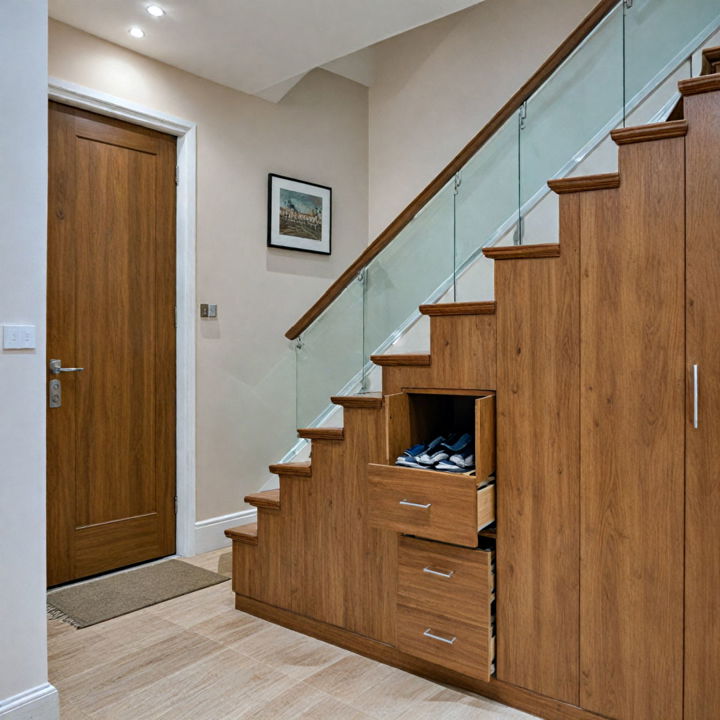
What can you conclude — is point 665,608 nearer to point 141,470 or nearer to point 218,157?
point 141,470

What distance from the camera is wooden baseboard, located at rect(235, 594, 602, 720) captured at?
1938 millimetres

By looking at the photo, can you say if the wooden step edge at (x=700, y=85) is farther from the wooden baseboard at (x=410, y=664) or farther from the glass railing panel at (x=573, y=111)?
the wooden baseboard at (x=410, y=664)

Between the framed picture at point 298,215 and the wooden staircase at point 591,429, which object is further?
the framed picture at point 298,215

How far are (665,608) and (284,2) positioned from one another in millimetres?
2796

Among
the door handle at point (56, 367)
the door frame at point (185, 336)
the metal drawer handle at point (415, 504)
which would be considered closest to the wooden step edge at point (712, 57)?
the metal drawer handle at point (415, 504)

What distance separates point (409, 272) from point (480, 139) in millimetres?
604

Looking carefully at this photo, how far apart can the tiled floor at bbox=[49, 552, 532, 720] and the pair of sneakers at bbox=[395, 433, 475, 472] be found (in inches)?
30.9

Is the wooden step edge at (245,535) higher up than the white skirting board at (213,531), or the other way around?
the wooden step edge at (245,535)

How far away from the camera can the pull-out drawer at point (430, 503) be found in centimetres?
192

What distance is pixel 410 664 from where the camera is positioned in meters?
2.26

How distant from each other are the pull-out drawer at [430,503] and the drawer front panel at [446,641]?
1.03 ft

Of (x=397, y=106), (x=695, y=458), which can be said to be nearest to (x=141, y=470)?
(x=695, y=458)

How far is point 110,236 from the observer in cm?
328

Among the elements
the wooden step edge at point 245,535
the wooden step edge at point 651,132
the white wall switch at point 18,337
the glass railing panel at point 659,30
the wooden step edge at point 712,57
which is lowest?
the wooden step edge at point 245,535
